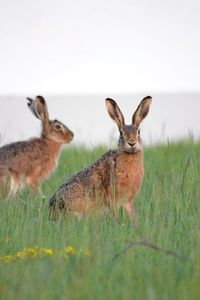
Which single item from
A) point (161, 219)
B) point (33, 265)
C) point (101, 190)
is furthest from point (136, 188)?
point (33, 265)

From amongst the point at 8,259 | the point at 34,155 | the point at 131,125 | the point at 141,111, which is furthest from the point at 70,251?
the point at 34,155

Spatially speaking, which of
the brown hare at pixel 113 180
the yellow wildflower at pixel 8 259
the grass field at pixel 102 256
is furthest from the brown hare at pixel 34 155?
the yellow wildflower at pixel 8 259

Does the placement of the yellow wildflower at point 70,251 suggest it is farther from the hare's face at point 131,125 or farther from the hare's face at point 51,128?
the hare's face at point 51,128

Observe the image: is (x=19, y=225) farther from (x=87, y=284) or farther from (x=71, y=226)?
(x=87, y=284)

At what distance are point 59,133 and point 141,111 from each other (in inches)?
151

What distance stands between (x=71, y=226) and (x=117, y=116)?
5.98 ft

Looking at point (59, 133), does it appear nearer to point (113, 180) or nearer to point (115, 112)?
point (115, 112)

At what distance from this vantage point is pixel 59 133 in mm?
12148

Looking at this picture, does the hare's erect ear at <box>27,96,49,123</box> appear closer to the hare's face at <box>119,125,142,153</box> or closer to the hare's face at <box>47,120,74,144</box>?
the hare's face at <box>47,120,74,144</box>

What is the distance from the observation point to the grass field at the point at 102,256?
4.70 m

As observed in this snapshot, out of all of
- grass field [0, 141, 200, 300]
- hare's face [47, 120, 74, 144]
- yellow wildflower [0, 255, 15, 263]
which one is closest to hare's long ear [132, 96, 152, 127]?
grass field [0, 141, 200, 300]

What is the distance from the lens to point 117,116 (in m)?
8.41

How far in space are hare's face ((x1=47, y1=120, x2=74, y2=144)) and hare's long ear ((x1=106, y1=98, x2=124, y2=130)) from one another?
3.70 metres

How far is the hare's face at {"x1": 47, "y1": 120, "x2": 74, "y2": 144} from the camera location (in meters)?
12.1
